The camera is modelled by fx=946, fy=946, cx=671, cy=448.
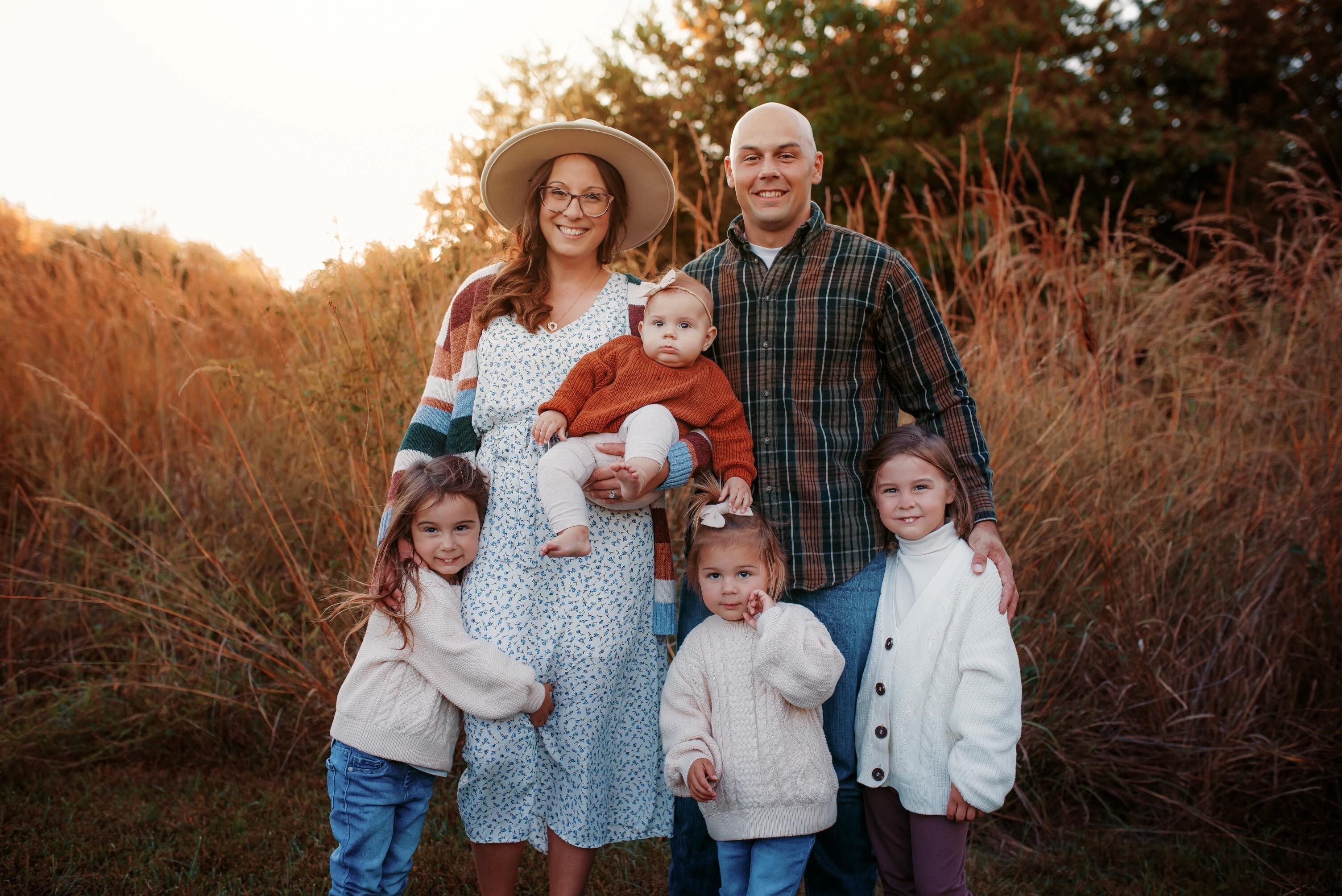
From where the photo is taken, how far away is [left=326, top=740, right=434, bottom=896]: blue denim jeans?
225cm

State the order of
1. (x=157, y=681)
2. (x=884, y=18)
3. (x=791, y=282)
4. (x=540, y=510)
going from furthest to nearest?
(x=884, y=18) → (x=157, y=681) → (x=791, y=282) → (x=540, y=510)

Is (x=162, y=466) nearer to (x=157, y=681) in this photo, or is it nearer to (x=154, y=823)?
(x=157, y=681)

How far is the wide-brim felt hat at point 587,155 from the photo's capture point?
252 cm

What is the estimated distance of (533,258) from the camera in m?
2.60

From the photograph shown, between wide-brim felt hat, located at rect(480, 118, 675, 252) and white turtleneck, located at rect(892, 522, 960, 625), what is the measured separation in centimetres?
118

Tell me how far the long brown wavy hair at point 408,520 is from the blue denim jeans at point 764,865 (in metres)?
0.93

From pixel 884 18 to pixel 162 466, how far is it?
8114 millimetres

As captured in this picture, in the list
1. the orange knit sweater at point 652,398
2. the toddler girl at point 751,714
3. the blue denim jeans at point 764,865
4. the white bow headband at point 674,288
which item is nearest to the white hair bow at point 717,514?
the toddler girl at point 751,714

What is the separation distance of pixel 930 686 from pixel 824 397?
2.56ft

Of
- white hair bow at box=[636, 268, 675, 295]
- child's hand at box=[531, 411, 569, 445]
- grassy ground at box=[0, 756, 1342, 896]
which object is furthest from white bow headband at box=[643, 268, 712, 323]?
grassy ground at box=[0, 756, 1342, 896]

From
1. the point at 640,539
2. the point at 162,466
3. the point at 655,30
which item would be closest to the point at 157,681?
the point at 162,466

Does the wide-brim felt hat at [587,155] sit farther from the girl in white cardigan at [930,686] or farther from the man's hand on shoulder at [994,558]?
the man's hand on shoulder at [994,558]

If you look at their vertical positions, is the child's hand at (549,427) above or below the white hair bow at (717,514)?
above

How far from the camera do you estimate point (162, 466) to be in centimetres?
502
